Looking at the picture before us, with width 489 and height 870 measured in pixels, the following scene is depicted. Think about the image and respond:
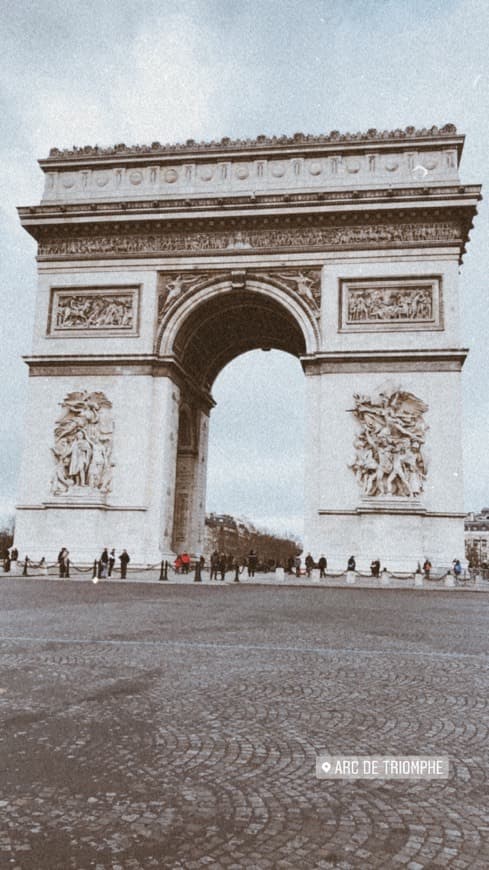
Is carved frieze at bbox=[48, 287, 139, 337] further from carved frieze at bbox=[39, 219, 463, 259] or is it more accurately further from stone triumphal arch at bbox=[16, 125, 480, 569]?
carved frieze at bbox=[39, 219, 463, 259]

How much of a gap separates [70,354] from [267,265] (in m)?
7.52

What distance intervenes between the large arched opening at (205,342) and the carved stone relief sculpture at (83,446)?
3.06 metres

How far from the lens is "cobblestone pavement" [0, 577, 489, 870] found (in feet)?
7.47

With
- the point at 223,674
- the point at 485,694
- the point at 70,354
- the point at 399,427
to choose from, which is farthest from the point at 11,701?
the point at 70,354

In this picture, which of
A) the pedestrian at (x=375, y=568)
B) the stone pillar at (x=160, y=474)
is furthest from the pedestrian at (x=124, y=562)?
the pedestrian at (x=375, y=568)

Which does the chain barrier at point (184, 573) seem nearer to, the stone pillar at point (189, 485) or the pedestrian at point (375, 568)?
the pedestrian at point (375, 568)

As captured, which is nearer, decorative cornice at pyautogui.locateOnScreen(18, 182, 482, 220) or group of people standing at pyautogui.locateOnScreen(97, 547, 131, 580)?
group of people standing at pyautogui.locateOnScreen(97, 547, 131, 580)

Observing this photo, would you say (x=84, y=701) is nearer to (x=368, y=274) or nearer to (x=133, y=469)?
(x=133, y=469)

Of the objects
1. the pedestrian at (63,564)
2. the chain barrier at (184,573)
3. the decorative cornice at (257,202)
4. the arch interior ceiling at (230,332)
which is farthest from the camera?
the arch interior ceiling at (230,332)

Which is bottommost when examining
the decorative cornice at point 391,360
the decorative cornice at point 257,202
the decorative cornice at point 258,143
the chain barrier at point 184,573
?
the chain barrier at point 184,573

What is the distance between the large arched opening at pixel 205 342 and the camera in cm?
2553

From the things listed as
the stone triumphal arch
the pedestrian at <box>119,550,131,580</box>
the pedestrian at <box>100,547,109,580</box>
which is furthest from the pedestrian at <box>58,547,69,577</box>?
the stone triumphal arch

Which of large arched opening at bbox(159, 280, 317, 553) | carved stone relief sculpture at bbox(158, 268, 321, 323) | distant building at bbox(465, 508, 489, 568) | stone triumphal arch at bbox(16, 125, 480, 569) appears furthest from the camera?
distant building at bbox(465, 508, 489, 568)

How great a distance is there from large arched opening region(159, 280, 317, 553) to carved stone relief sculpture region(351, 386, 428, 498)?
3.24m
